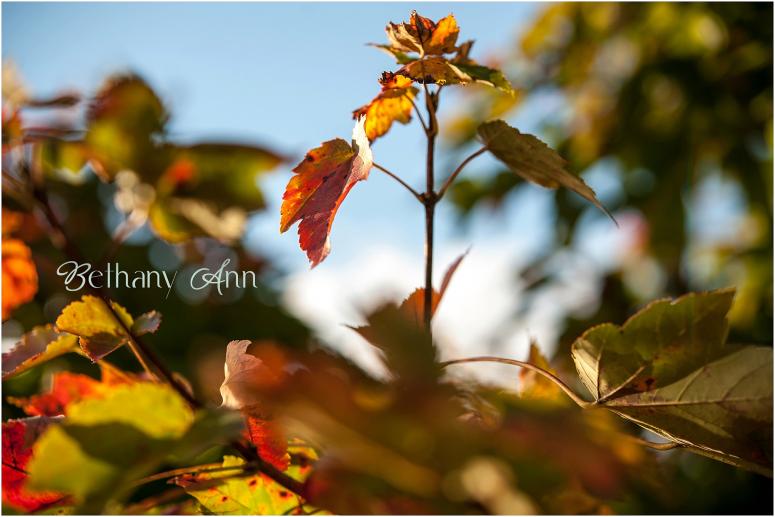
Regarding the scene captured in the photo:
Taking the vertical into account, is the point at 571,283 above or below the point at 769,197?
below

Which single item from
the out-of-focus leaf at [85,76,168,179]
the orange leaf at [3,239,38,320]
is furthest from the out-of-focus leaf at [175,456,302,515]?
the out-of-focus leaf at [85,76,168,179]

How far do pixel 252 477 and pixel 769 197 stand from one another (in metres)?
2.41

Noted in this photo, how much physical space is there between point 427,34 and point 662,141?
230 centimetres

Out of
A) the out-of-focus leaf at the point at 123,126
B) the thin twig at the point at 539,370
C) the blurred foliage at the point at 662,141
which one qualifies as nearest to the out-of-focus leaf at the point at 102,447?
the thin twig at the point at 539,370

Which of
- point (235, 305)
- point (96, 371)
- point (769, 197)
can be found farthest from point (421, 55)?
point (769, 197)

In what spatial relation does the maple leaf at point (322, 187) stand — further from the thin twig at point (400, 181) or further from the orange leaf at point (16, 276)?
the orange leaf at point (16, 276)

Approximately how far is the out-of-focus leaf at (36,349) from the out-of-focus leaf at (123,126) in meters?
0.34

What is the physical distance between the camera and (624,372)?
34 centimetres

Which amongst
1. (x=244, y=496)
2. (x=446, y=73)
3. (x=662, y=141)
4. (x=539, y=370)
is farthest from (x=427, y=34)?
(x=662, y=141)

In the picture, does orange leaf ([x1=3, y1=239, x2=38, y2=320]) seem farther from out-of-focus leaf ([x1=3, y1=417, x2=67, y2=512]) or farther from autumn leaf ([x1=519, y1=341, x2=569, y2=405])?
autumn leaf ([x1=519, y1=341, x2=569, y2=405])

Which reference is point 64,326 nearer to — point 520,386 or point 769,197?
point 520,386

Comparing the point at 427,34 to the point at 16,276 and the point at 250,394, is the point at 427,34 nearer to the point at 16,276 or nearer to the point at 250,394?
the point at 250,394

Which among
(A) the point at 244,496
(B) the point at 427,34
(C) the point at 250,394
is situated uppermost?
(B) the point at 427,34

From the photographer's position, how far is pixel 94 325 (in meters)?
0.42
